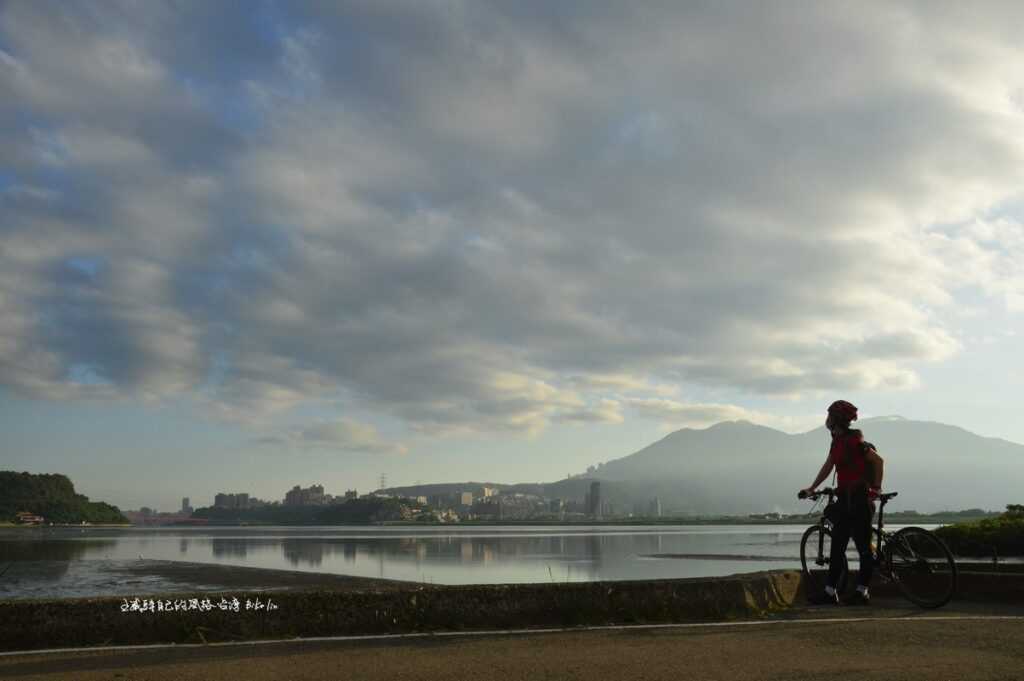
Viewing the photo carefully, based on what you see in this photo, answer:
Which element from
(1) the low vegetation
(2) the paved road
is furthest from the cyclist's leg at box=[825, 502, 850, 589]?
(1) the low vegetation

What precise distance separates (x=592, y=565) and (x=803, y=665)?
4915 centimetres

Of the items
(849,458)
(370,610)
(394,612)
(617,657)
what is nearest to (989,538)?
(849,458)

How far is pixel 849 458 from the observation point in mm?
9789

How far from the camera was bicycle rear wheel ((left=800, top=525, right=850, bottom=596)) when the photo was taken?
32.7 ft

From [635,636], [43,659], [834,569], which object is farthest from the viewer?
[834,569]

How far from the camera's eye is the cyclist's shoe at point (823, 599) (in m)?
9.69

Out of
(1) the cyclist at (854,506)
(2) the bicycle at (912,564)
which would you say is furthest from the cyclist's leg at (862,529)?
(2) the bicycle at (912,564)

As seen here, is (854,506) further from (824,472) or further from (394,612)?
(394,612)

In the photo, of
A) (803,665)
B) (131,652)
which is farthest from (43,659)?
(803,665)

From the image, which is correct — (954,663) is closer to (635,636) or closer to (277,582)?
(635,636)

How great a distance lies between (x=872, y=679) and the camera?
18.4 feet

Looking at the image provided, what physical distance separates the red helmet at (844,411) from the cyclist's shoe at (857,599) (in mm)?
2067

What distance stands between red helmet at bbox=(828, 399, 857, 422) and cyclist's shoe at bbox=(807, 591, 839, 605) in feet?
6.97

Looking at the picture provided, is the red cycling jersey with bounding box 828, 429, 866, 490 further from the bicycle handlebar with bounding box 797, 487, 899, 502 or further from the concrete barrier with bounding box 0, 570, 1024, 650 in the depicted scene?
the concrete barrier with bounding box 0, 570, 1024, 650
